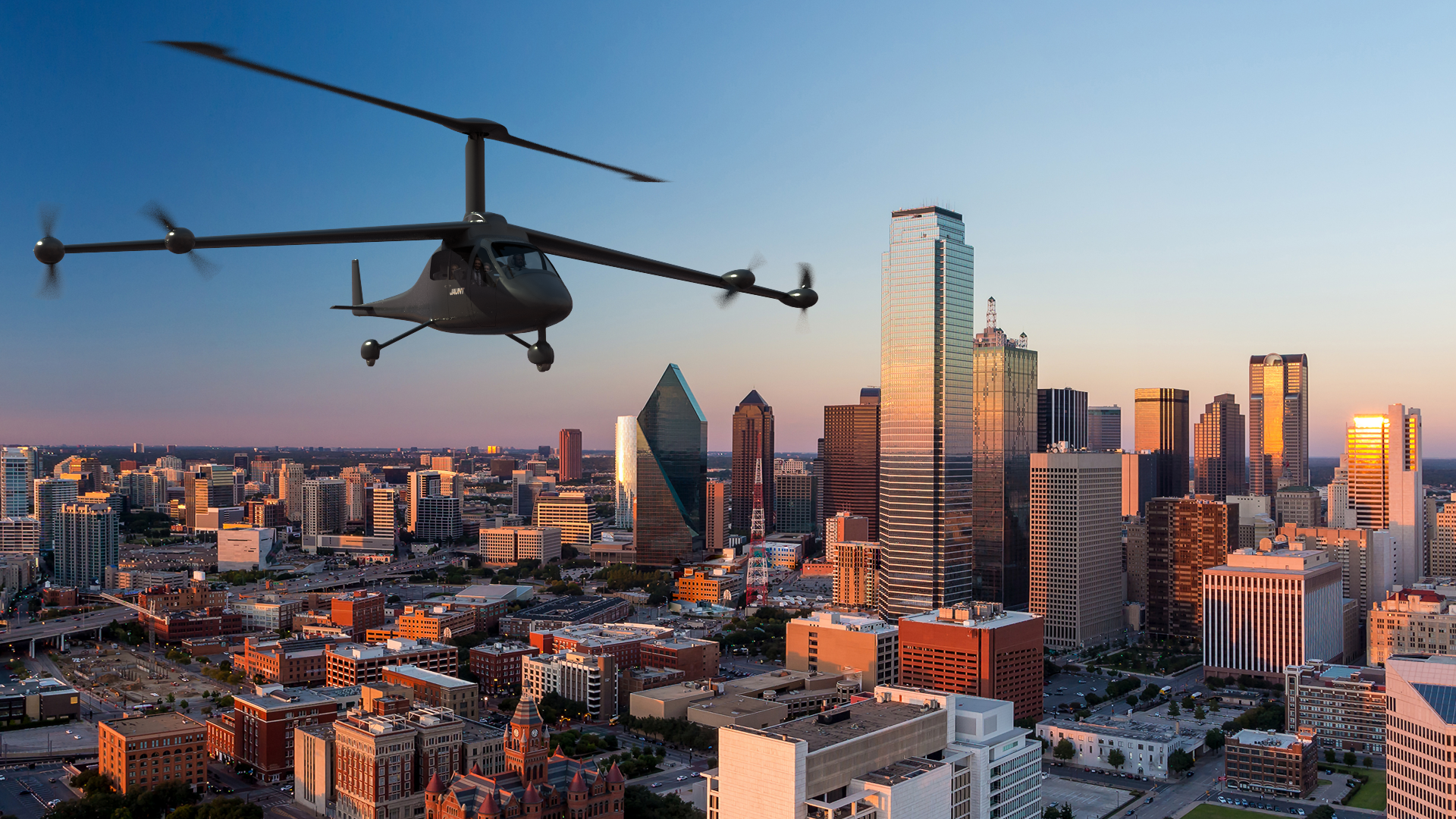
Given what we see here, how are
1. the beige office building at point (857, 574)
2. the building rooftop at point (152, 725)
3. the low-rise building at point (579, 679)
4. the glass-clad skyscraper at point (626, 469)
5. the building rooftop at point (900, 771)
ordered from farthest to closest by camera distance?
the glass-clad skyscraper at point (626, 469) < the beige office building at point (857, 574) < the low-rise building at point (579, 679) < the building rooftop at point (152, 725) < the building rooftop at point (900, 771)

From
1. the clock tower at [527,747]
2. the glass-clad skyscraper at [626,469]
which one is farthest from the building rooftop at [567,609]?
the glass-clad skyscraper at [626,469]

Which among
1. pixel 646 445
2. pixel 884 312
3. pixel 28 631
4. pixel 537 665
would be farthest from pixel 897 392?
pixel 28 631

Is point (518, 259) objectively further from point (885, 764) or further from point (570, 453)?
point (570, 453)

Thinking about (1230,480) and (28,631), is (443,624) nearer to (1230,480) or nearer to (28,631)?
(28,631)

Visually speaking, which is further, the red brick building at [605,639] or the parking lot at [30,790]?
the red brick building at [605,639]

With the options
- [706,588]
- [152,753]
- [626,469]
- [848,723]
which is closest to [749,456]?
[626,469]

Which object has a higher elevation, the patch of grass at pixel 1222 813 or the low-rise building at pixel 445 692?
the low-rise building at pixel 445 692

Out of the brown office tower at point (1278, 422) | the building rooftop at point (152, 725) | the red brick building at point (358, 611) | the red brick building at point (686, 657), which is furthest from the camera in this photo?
the brown office tower at point (1278, 422)

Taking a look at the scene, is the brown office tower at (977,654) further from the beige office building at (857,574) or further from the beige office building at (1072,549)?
the beige office building at (857,574)
